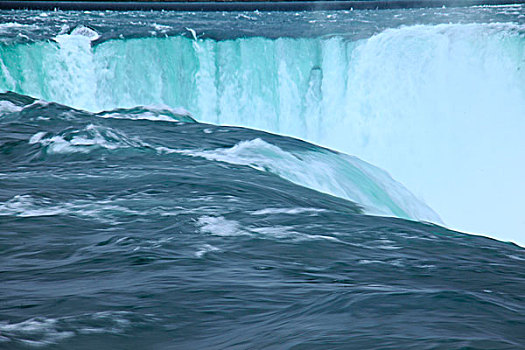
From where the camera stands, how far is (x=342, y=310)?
7.84 ft

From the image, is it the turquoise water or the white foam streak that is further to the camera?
the white foam streak

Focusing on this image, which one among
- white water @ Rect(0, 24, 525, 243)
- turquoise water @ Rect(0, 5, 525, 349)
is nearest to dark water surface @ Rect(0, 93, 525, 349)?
turquoise water @ Rect(0, 5, 525, 349)

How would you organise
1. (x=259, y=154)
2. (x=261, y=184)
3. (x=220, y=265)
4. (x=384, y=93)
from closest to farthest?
(x=220, y=265)
(x=261, y=184)
(x=259, y=154)
(x=384, y=93)

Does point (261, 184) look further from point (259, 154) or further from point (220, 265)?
point (220, 265)

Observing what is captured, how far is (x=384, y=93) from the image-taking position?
1082cm

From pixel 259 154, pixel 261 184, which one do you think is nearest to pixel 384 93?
pixel 259 154

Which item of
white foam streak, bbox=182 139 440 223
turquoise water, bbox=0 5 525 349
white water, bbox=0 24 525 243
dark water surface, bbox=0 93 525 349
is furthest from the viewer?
white water, bbox=0 24 525 243

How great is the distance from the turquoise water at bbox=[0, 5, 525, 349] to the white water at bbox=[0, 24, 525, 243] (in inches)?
1.1

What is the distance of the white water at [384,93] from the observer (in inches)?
403

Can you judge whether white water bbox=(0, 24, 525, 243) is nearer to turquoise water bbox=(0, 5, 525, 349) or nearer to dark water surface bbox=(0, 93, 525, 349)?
turquoise water bbox=(0, 5, 525, 349)

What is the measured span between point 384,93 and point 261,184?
22.9 feet

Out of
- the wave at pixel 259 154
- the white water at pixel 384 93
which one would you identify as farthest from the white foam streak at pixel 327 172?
the white water at pixel 384 93

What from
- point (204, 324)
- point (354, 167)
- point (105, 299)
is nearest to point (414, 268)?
point (204, 324)

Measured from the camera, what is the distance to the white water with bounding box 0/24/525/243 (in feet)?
33.6
